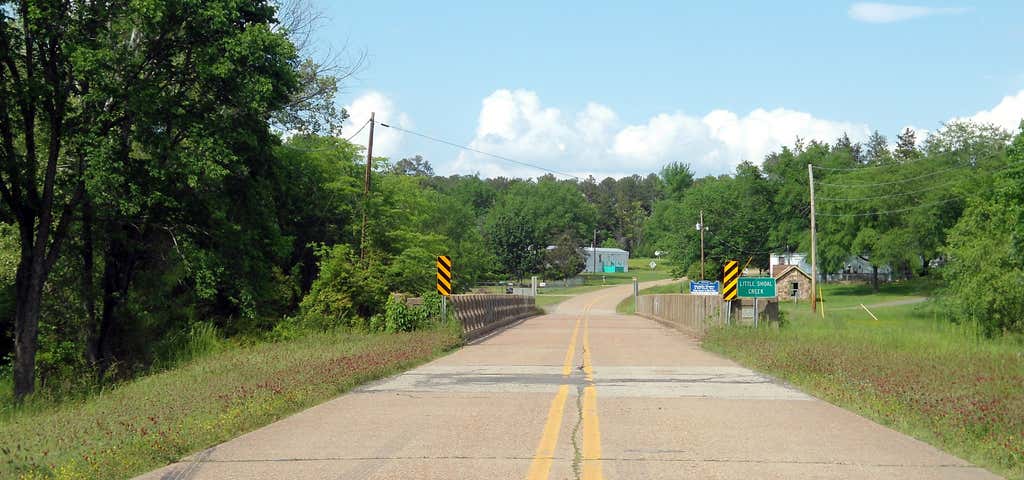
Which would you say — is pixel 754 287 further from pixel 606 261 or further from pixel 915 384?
pixel 606 261

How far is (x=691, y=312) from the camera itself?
32.8 meters

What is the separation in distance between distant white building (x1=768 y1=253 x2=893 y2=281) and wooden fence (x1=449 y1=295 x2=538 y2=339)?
2431 inches

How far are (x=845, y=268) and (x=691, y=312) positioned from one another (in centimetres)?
7496

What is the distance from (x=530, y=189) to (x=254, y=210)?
147 metres

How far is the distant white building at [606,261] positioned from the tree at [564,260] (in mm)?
29147

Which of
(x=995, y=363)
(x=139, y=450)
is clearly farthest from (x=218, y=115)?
(x=995, y=363)

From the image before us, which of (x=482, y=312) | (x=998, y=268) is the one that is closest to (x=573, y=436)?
(x=482, y=312)

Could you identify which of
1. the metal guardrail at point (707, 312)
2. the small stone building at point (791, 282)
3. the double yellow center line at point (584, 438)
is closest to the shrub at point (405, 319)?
the metal guardrail at point (707, 312)

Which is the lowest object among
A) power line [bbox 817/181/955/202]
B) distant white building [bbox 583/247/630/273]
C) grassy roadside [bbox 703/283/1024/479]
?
grassy roadside [bbox 703/283/1024/479]

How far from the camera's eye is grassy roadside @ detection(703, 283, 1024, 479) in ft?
29.2

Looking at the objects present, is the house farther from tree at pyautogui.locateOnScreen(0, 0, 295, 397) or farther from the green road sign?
tree at pyautogui.locateOnScreen(0, 0, 295, 397)

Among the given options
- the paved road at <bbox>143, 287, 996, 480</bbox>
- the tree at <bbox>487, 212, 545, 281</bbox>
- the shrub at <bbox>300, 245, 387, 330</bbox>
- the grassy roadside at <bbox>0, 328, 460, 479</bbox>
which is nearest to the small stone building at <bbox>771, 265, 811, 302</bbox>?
the tree at <bbox>487, 212, 545, 281</bbox>

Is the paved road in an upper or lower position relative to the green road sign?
lower

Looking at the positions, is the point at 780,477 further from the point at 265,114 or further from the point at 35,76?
the point at 265,114
